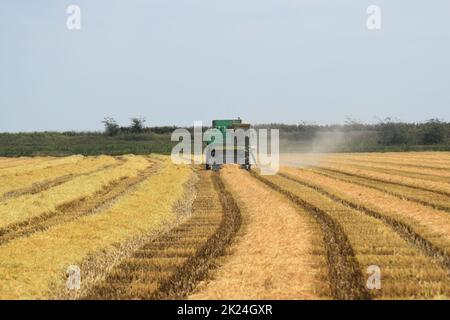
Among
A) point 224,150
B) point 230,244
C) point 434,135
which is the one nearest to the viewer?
point 230,244

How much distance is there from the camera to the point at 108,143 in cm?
7425

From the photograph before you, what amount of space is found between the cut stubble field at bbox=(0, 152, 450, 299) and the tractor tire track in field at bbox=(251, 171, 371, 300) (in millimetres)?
17

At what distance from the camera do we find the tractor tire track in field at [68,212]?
12.5 m

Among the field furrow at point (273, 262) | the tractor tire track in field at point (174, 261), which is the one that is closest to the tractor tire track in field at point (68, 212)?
the tractor tire track in field at point (174, 261)

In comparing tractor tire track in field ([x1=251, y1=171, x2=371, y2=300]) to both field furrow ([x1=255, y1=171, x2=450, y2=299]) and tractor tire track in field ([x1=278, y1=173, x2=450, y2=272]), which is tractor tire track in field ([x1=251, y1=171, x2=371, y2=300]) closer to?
field furrow ([x1=255, y1=171, x2=450, y2=299])

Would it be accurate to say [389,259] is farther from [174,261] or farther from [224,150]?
[224,150]

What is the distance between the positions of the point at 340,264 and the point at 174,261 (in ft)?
7.77

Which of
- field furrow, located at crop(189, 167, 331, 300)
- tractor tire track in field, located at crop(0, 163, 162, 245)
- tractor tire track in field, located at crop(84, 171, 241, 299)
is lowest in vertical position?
tractor tire track in field, located at crop(0, 163, 162, 245)

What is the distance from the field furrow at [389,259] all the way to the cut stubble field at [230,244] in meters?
0.02

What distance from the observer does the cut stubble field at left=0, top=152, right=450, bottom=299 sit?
7512 mm

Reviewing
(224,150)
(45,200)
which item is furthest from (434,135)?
(45,200)

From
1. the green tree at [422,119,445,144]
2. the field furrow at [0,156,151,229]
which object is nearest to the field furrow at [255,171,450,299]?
the field furrow at [0,156,151,229]

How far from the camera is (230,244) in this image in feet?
34.1
